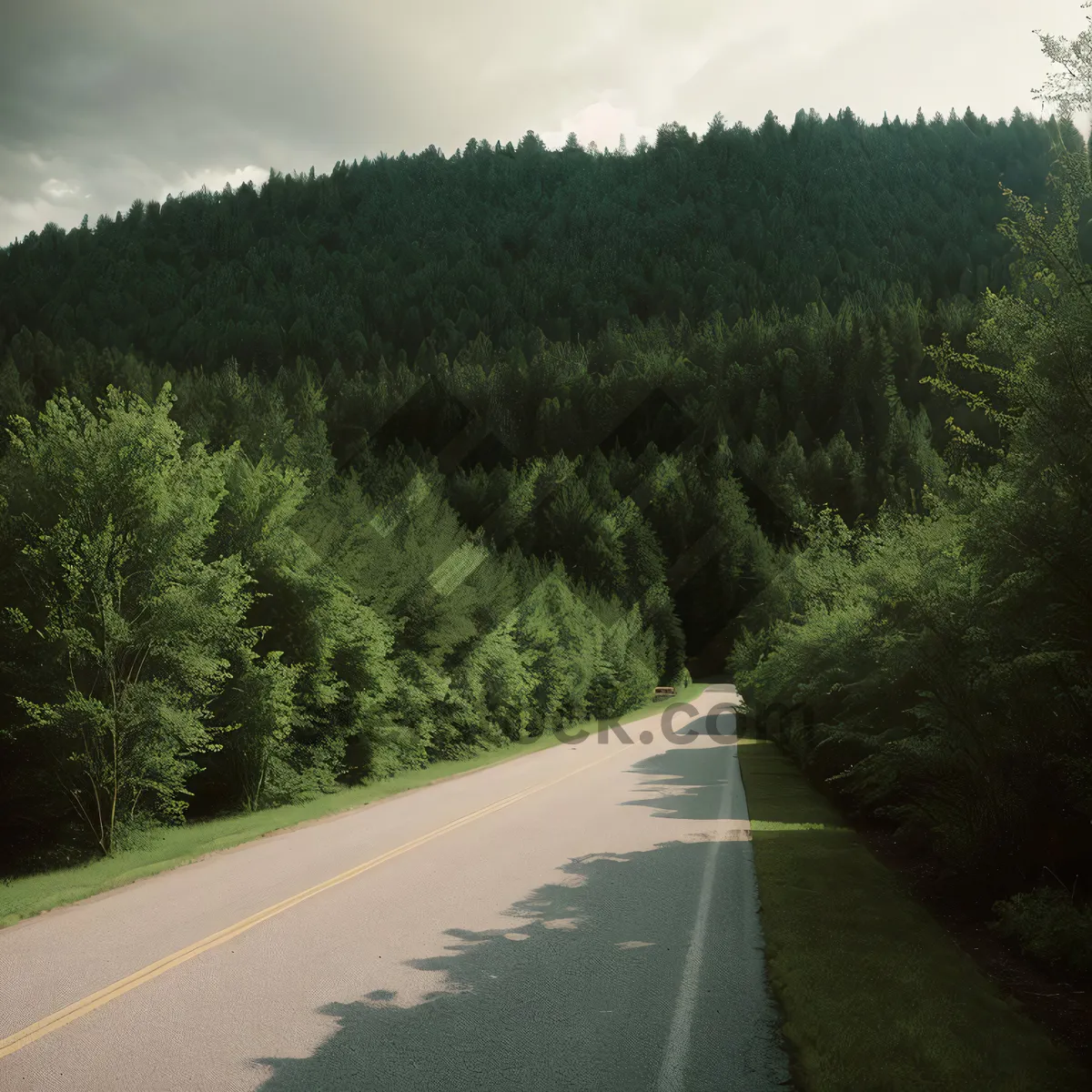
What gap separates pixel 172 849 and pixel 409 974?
8.95 meters

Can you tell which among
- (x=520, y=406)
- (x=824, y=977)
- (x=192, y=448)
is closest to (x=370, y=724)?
(x=192, y=448)

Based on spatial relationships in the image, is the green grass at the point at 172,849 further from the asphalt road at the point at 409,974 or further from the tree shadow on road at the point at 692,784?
the tree shadow on road at the point at 692,784

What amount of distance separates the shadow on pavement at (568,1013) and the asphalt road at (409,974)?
21 mm

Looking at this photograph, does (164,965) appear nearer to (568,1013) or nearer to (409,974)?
(409,974)

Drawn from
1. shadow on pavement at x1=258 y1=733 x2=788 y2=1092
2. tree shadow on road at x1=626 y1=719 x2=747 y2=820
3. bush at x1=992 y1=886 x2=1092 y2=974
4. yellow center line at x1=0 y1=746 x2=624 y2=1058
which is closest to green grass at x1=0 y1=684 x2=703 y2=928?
yellow center line at x1=0 y1=746 x2=624 y2=1058

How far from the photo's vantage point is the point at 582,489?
115 metres

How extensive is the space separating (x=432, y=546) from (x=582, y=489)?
82297mm

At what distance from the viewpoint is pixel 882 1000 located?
6660mm

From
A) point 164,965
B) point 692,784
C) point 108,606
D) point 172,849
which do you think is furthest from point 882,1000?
point 692,784

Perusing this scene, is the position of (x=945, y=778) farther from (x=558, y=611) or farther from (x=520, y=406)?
(x=520, y=406)

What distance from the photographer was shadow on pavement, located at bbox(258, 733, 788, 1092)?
5605 mm

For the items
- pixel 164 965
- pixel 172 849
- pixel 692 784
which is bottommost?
pixel 692 784

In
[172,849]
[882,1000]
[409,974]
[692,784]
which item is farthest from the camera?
[692,784]

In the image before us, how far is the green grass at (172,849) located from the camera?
431 inches
